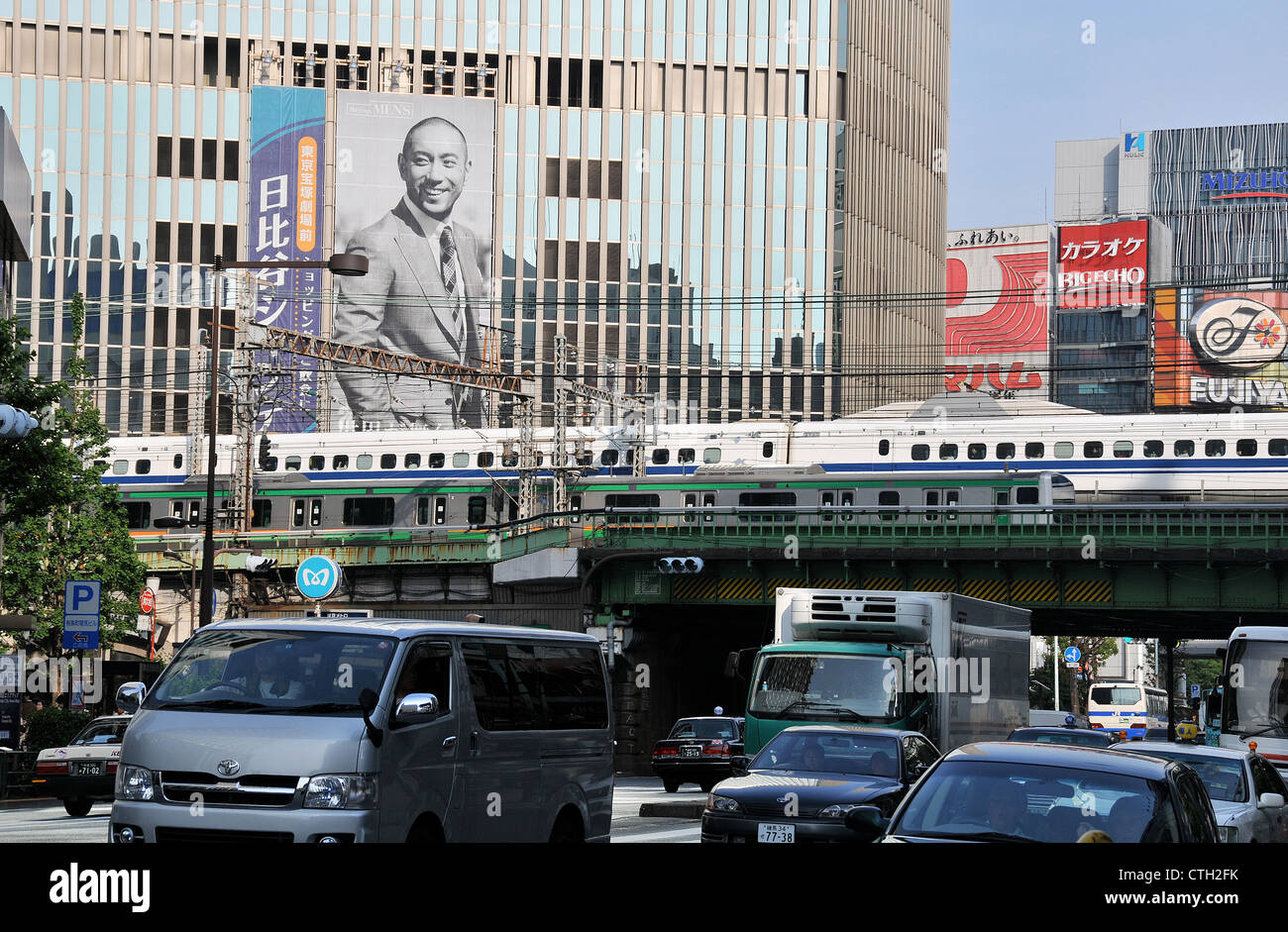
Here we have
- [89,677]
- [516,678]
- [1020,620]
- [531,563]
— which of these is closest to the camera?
[516,678]

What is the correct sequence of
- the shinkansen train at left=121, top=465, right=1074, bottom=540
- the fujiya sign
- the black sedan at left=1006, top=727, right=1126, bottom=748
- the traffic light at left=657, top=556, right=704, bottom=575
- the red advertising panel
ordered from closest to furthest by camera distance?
the black sedan at left=1006, top=727, right=1126, bottom=748 < the traffic light at left=657, top=556, right=704, bottom=575 < the shinkansen train at left=121, top=465, right=1074, bottom=540 < the fujiya sign < the red advertising panel

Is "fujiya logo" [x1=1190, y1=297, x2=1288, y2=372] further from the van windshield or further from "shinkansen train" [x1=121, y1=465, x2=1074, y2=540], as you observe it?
the van windshield

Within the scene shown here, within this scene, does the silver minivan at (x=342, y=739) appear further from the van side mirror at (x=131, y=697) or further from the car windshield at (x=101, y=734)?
the car windshield at (x=101, y=734)

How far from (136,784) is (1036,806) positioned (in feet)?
18.4

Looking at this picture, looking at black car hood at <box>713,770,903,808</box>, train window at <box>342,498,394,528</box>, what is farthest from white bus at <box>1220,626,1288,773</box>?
train window at <box>342,498,394,528</box>

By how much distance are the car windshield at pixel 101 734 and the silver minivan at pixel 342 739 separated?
1593 centimetres

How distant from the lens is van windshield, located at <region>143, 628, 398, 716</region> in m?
10.9

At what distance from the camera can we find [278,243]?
312 ft

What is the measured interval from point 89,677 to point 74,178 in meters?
57.4

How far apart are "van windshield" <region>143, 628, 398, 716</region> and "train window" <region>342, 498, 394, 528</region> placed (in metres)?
48.8

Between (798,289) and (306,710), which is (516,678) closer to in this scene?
(306,710)
